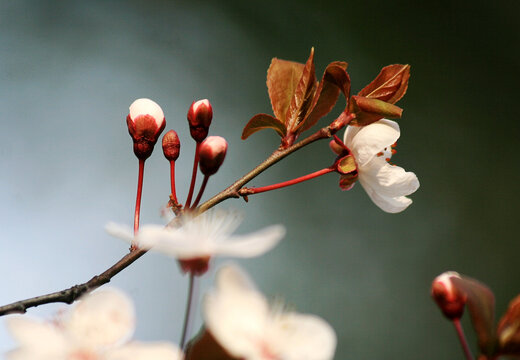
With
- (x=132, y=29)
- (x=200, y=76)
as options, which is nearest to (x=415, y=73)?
(x=200, y=76)

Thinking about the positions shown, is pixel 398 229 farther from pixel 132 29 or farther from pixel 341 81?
pixel 341 81

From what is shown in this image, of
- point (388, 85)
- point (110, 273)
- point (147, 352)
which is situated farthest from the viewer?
point (388, 85)

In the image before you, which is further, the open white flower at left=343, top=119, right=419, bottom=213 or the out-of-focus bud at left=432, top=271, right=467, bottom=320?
the open white flower at left=343, top=119, right=419, bottom=213

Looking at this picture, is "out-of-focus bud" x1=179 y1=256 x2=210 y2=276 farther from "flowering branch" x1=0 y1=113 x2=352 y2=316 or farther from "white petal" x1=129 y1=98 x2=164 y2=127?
"white petal" x1=129 y1=98 x2=164 y2=127

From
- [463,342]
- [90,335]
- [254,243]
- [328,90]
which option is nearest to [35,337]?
[90,335]

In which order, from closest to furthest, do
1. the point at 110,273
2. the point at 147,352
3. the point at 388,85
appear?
1. the point at 147,352
2. the point at 110,273
3. the point at 388,85

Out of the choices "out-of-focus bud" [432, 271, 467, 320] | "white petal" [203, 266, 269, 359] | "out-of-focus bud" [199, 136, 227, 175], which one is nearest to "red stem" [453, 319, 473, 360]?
"out-of-focus bud" [432, 271, 467, 320]

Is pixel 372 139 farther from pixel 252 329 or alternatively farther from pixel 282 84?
pixel 252 329
